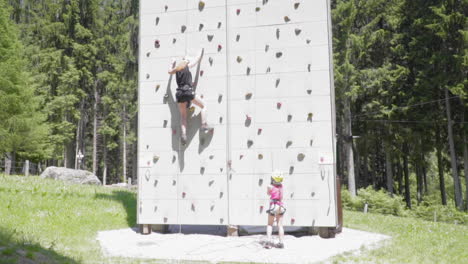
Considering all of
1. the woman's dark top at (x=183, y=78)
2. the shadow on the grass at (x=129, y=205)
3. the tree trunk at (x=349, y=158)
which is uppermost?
the woman's dark top at (x=183, y=78)

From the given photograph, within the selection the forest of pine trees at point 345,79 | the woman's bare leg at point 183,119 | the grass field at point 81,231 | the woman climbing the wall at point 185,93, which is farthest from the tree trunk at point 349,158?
the woman's bare leg at point 183,119

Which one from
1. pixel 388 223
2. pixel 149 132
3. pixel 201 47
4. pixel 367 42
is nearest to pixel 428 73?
pixel 367 42

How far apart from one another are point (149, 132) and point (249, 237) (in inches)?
132

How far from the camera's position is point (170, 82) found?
337 inches

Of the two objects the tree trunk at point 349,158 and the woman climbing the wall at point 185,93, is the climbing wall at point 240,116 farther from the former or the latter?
the tree trunk at point 349,158

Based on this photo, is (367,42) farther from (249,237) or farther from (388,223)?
(249,237)

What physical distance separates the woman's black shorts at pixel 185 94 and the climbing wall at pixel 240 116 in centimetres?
47

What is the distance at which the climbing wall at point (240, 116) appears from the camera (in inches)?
309

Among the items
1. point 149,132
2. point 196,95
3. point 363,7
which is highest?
point 363,7

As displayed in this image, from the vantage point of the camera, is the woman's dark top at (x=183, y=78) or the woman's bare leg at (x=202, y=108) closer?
the woman's dark top at (x=183, y=78)

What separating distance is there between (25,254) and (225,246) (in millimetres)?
3474

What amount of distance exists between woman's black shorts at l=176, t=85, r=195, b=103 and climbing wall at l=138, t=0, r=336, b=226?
1.53ft

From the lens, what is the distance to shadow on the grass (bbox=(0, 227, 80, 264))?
14.4 feet

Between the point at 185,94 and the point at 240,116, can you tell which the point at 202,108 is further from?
the point at 240,116
